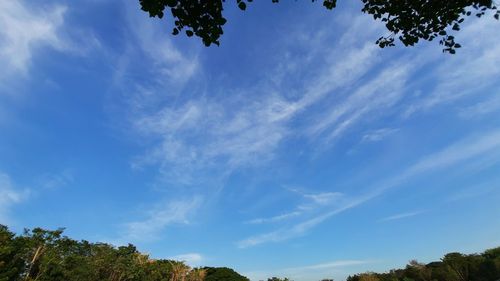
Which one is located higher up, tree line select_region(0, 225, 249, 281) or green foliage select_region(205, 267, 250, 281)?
green foliage select_region(205, 267, 250, 281)

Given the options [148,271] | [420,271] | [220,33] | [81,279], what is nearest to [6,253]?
[81,279]

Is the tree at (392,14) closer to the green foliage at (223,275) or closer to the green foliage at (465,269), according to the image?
the green foliage at (465,269)

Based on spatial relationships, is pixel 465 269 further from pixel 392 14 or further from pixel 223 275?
pixel 392 14

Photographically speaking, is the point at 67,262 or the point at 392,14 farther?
the point at 67,262

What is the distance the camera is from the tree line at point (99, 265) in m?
46.6

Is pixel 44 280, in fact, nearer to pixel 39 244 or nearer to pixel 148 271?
pixel 39 244

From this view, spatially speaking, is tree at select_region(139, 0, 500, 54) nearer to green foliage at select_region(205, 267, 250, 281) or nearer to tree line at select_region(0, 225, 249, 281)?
tree line at select_region(0, 225, 249, 281)

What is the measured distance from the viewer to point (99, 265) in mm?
56906

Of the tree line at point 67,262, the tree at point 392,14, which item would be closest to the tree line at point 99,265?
the tree line at point 67,262

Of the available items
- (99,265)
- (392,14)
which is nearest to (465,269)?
(99,265)

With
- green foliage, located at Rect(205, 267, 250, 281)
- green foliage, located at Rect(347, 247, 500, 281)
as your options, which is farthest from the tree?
green foliage, located at Rect(205, 267, 250, 281)

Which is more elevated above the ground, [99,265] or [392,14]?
[99,265]

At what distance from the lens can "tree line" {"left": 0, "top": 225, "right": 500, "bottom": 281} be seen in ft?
153

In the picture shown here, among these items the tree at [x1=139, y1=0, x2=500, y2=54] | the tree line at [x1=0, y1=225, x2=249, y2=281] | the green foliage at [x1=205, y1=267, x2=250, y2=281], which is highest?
the green foliage at [x1=205, y1=267, x2=250, y2=281]
